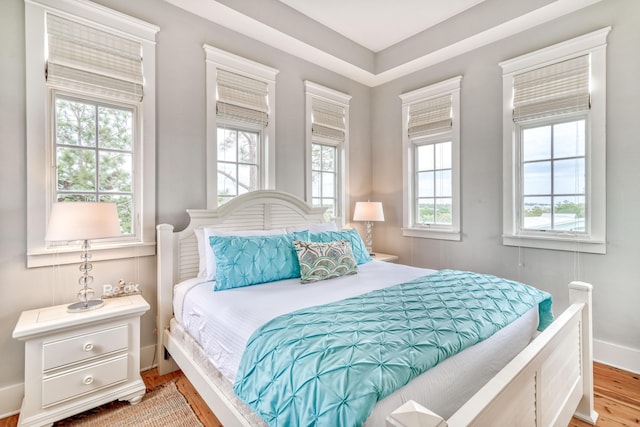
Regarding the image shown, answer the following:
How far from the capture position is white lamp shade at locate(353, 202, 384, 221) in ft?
12.3

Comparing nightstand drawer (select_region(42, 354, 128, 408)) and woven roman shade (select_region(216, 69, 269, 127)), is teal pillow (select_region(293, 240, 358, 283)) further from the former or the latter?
woven roman shade (select_region(216, 69, 269, 127))

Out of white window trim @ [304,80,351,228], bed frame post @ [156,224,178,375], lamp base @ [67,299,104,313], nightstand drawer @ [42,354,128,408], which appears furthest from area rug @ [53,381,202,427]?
white window trim @ [304,80,351,228]

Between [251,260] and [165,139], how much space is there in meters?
1.24

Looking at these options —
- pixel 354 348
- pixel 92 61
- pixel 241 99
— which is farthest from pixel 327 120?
pixel 354 348

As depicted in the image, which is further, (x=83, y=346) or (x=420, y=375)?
(x=83, y=346)

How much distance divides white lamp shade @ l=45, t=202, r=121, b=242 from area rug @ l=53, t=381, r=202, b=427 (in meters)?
1.10

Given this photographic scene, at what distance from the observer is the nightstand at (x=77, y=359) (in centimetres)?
172

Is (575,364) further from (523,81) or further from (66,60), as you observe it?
(66,60)

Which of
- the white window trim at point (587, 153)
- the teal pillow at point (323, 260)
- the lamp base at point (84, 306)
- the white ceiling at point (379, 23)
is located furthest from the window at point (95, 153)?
the white window trim at point (587, 153)

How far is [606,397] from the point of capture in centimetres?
212

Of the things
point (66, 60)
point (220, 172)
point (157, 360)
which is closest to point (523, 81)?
point (220, 172)

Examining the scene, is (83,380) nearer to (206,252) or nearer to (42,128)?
(206,252)

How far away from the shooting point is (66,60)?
6.99ft

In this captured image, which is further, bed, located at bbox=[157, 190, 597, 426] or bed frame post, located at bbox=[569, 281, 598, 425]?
bed frame post, located at bbox=[569, 281, 598, 425]
